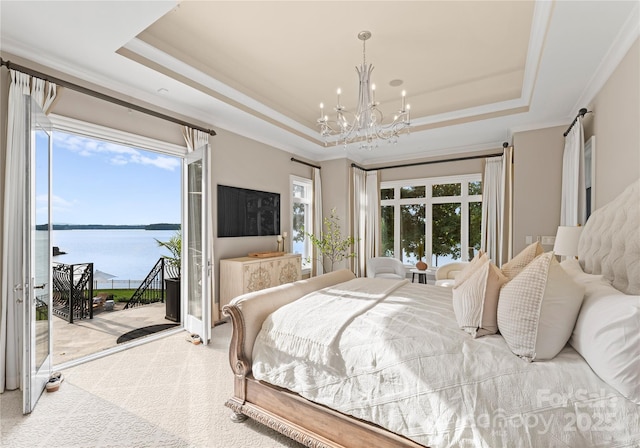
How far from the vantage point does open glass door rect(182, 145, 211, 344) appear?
336 cm

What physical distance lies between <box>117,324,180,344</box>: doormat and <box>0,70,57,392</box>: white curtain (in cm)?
115

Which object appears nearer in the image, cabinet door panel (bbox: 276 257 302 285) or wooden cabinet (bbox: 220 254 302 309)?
wooden cabinet (bbox: 220 254 302 309)

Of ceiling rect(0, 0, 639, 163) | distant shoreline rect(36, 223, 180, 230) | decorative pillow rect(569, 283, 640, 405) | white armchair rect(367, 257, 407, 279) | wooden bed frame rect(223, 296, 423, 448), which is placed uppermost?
ceiling rect(0, 0, 639, 163)

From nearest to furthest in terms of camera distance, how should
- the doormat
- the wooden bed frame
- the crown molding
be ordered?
the wooden bed frame → the crown molding → the doormat

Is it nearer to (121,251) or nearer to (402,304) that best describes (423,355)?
(402,304)

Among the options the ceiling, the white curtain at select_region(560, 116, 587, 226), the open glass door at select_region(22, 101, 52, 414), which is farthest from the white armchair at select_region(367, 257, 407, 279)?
the open glass door at select_region(22, 101, 52, 414)

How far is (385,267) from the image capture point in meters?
5.44

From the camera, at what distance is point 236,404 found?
6.52 feet

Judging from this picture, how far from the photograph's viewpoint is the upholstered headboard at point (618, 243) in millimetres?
1666

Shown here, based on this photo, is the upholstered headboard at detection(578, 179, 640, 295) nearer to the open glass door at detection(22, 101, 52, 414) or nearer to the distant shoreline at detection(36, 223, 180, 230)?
the open glass door at detection(22, 101, 52, 414)

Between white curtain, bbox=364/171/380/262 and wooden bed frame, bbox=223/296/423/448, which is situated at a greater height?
white curtain, bbox=364/171/380/262

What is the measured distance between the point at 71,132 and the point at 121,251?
718cm

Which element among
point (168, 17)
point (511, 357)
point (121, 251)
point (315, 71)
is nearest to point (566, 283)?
point (511, 357)

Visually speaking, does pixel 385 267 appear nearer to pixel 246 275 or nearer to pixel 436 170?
pixel 436 170
